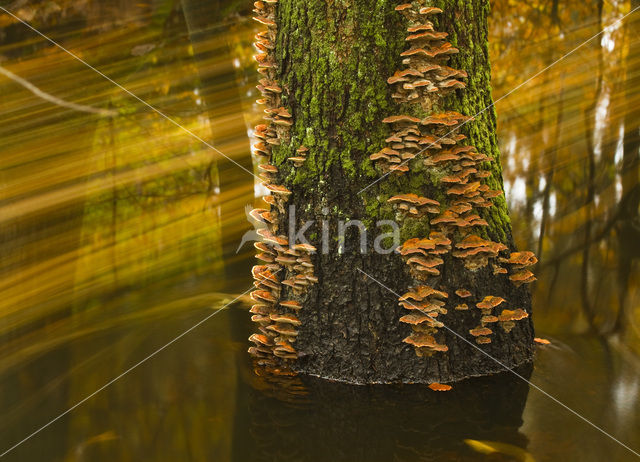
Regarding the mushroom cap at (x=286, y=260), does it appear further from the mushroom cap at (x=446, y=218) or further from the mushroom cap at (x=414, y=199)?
the mushroom cap at (x=446, y=218)

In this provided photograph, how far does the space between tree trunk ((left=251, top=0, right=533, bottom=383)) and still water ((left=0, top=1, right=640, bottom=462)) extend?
0.66 feet

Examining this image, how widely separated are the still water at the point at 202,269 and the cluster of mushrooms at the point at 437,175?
500 millimetres

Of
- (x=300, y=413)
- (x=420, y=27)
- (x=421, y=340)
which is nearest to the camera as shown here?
(x=300, y=413)

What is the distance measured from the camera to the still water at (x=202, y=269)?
8.44 ft

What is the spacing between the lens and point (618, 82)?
27.0 ft

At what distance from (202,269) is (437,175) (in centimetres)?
527

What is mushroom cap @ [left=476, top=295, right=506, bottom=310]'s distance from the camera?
9.96 ft

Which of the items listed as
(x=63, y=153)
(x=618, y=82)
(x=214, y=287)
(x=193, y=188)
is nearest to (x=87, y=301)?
(x=214, y=287)

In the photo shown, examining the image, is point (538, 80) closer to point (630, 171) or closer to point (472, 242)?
point (630, 171)

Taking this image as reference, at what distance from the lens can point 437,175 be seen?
3.02 meters

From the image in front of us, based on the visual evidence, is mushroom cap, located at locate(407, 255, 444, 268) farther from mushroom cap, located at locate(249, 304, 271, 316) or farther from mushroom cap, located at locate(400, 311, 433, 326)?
mushroom cap, located at locate(249, 304, 271, 316)

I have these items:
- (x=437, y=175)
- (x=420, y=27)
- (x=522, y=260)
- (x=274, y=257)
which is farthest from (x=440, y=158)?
(x=274, y=257)

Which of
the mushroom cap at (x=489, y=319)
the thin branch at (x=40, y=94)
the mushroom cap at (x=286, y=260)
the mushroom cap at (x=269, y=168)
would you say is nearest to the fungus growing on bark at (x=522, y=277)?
the mushroom cap at (x=489, y=319)

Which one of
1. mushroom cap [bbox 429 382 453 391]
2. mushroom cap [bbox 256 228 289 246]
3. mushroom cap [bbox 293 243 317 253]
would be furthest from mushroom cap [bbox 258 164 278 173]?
mushroom cap [bbox 429 382 453 391]
